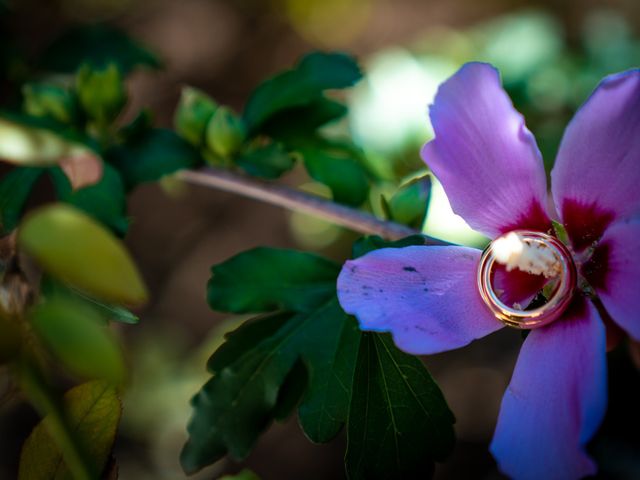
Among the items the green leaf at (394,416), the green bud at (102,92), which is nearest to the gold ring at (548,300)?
the green leaf at (394,416)

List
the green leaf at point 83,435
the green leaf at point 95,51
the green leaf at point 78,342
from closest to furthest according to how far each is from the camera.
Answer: the green leaf at point 78,342 → the green leaf at point 83,435 → the green leaf at point 95,51

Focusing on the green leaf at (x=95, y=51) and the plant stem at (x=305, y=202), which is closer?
the plant stem at (x=305, y=202)

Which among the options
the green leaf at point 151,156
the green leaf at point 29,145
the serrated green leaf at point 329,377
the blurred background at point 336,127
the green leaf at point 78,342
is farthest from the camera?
the blurred background at point 336,127

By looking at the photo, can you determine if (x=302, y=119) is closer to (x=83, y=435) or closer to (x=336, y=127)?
(x=83, y=435)

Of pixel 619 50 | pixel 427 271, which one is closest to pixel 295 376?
pixel 427 271

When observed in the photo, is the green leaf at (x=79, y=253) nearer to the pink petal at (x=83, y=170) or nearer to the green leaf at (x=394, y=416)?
the green leaf at (x=394, y=416)

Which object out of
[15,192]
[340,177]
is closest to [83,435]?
[15,192]

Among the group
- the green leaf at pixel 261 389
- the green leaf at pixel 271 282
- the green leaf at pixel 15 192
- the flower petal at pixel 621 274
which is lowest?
the green leaf at pixel 261 389
